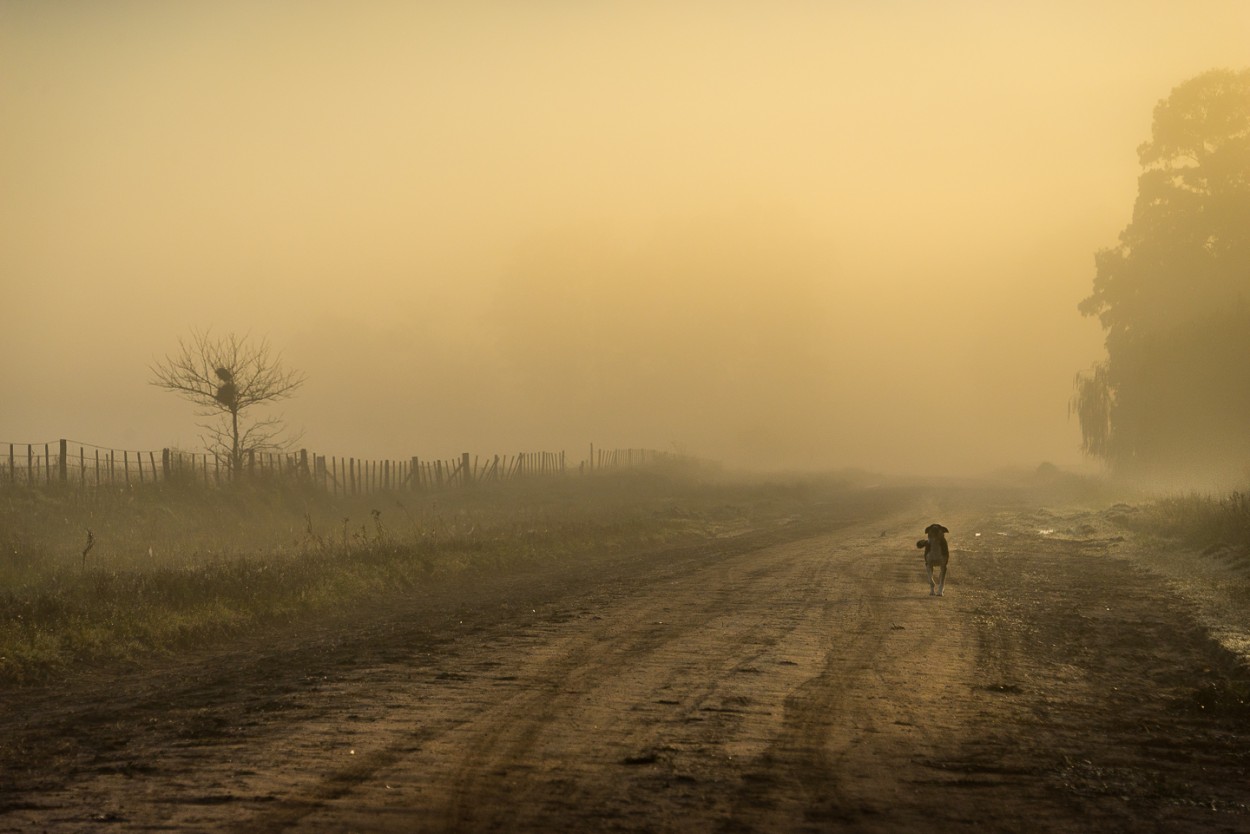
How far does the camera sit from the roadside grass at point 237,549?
46.8 ft

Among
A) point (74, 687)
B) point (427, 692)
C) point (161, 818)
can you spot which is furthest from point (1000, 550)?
point (161, 818)

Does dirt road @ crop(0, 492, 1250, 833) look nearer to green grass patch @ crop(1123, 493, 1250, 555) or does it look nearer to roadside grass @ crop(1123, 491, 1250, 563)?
roadside grass @ crop(1123, 491, 1250, 563)

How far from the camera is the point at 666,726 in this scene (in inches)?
342

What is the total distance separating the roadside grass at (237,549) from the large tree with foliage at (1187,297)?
49.6 ft

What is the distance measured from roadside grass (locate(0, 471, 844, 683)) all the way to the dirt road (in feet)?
5.79

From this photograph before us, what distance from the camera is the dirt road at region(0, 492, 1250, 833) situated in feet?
21.6

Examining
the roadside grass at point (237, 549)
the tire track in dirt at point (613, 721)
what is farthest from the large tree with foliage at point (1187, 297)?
the tire track in dirt at point (613, 721)

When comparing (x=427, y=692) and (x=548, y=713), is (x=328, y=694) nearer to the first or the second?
(x=427, y=692)

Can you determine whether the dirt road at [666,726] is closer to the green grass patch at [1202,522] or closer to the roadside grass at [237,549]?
the roadside grass at [237,549]

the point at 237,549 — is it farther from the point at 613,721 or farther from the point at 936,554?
the point at 613,721

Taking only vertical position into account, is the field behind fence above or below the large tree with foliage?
below

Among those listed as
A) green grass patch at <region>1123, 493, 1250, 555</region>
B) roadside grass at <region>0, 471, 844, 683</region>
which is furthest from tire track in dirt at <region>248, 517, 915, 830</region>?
green grass patch at <region>1123, 493, 1250, 555</region>

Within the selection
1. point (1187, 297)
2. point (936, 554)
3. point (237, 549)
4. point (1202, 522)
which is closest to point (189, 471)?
point (237, 549)

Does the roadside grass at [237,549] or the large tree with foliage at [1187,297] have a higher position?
the large tree with foliage at [1187,297]
